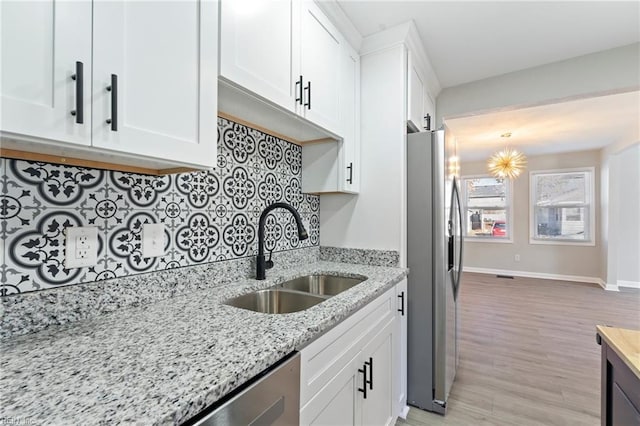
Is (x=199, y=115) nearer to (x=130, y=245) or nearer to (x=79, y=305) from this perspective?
(x=130, y=245)

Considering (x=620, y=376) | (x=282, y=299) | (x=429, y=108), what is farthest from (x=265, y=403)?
(x=429, y=108)

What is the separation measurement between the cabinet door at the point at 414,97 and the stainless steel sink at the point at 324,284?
3.82 ft

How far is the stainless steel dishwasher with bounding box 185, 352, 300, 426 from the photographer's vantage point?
616 millimetres

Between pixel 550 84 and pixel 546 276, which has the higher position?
pixel 550 84

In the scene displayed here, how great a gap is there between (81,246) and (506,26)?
2584 millimetres

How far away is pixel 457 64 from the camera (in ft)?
7.87

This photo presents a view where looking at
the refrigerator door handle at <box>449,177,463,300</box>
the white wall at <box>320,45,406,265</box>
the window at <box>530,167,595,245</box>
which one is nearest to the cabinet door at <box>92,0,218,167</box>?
the white wall at <box>320,45,406,265</box>

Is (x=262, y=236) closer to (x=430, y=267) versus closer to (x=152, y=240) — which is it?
(x=152, y=240)

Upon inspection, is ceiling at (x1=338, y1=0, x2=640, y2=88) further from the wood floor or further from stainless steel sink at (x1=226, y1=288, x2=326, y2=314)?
the wood floor

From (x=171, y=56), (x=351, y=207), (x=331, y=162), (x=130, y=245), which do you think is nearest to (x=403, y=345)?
(x=351, y=207)

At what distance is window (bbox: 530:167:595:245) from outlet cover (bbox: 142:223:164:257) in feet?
22.5

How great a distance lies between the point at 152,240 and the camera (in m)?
1.15

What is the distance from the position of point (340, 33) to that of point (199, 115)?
4.22ft

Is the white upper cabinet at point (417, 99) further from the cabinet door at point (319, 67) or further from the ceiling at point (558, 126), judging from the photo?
the ceiling at point (558, 126)
